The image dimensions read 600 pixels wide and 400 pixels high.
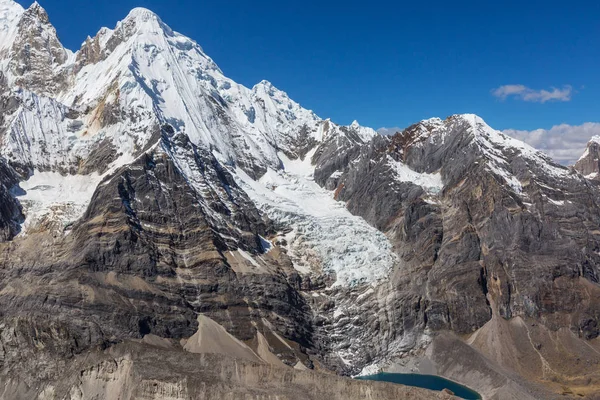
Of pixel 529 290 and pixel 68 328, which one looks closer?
pixel 68 328

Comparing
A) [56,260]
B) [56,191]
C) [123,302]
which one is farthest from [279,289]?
[56,191]

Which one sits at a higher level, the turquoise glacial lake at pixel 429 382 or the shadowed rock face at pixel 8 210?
the shadowed rock face at pixel 8 210

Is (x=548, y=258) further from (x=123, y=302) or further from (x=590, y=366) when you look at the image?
(x=123, y=302)

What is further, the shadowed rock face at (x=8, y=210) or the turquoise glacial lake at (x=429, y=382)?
the shadowed rock face at (x=8, y=210)

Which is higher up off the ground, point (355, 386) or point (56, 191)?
point (56, 191)

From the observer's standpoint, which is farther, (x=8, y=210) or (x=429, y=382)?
(x=8, y=210)

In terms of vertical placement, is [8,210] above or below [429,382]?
above

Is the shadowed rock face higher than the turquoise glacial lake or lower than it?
higher

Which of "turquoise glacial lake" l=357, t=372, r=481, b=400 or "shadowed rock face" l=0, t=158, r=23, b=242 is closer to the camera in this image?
"turquoise glacial lake" l=357, t=372, r=481, b=400
